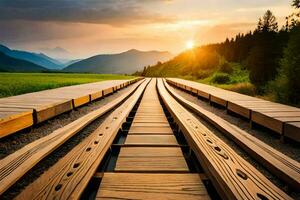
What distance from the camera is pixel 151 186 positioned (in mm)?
2410

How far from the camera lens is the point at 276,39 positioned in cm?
3700

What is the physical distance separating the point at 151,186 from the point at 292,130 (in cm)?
279

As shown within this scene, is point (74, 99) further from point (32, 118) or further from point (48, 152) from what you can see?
point (48, 152)

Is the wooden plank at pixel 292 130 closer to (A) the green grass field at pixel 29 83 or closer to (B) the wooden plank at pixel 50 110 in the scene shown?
(B) the wooden plank at pixel 50 110

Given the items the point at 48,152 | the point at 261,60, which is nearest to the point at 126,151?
the point at 48,152

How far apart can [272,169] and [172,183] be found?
120cm

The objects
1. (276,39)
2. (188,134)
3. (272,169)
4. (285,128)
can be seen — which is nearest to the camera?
(272,169)

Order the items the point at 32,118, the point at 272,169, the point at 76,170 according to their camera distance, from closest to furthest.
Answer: the point at 76,170 → the point at 272,169 → the point at 32,118

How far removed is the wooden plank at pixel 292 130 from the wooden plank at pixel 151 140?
1762mm

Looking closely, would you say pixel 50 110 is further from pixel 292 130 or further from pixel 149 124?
pixel 292 130

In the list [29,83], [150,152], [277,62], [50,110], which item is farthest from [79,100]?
[277,62]

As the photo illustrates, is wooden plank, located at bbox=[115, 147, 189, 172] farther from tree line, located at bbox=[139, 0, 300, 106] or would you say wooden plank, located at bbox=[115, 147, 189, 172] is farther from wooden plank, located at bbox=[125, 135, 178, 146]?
tree line, located at bbox=[139, 0, 300, 106]

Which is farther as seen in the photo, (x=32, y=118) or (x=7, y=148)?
(x=32, y=118)

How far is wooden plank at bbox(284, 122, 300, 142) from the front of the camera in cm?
403
